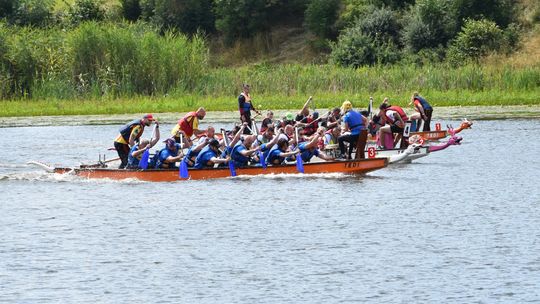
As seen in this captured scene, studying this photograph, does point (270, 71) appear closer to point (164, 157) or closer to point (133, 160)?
point (133, 160)

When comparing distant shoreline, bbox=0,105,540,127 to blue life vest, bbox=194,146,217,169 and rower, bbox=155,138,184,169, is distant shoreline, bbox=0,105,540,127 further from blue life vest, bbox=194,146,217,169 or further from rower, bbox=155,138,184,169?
blue life vest, bbox=194,146,217,169

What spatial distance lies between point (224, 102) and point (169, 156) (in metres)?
27.4

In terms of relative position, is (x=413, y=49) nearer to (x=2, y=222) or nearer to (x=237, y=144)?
(x=237, y=144)

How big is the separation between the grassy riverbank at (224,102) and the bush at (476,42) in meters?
8.15

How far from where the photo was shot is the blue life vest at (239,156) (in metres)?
35.9

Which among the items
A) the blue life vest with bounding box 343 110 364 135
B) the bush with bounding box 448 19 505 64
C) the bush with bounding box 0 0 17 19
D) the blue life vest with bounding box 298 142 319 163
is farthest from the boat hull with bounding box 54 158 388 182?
the bush with bounding box 0 0 17 19

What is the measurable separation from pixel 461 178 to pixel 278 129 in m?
5.62

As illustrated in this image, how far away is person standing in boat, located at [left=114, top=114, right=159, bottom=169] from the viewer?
121ft

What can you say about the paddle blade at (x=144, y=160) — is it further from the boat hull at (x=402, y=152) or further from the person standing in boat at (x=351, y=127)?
the boat hull at (x=402, y=152)

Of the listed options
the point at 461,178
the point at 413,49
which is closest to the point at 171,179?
the point at 461,178

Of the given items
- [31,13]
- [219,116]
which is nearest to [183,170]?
[219,116]

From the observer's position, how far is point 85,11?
3420 inches

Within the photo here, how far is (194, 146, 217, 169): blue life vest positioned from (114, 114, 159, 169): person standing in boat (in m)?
1.86

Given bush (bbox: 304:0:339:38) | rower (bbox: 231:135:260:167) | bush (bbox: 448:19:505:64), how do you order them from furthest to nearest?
bush (bbox: 304:0:339:38)
bush (bbox: 448:19:505:64)
rower (bbox: 231:135:260:167)
